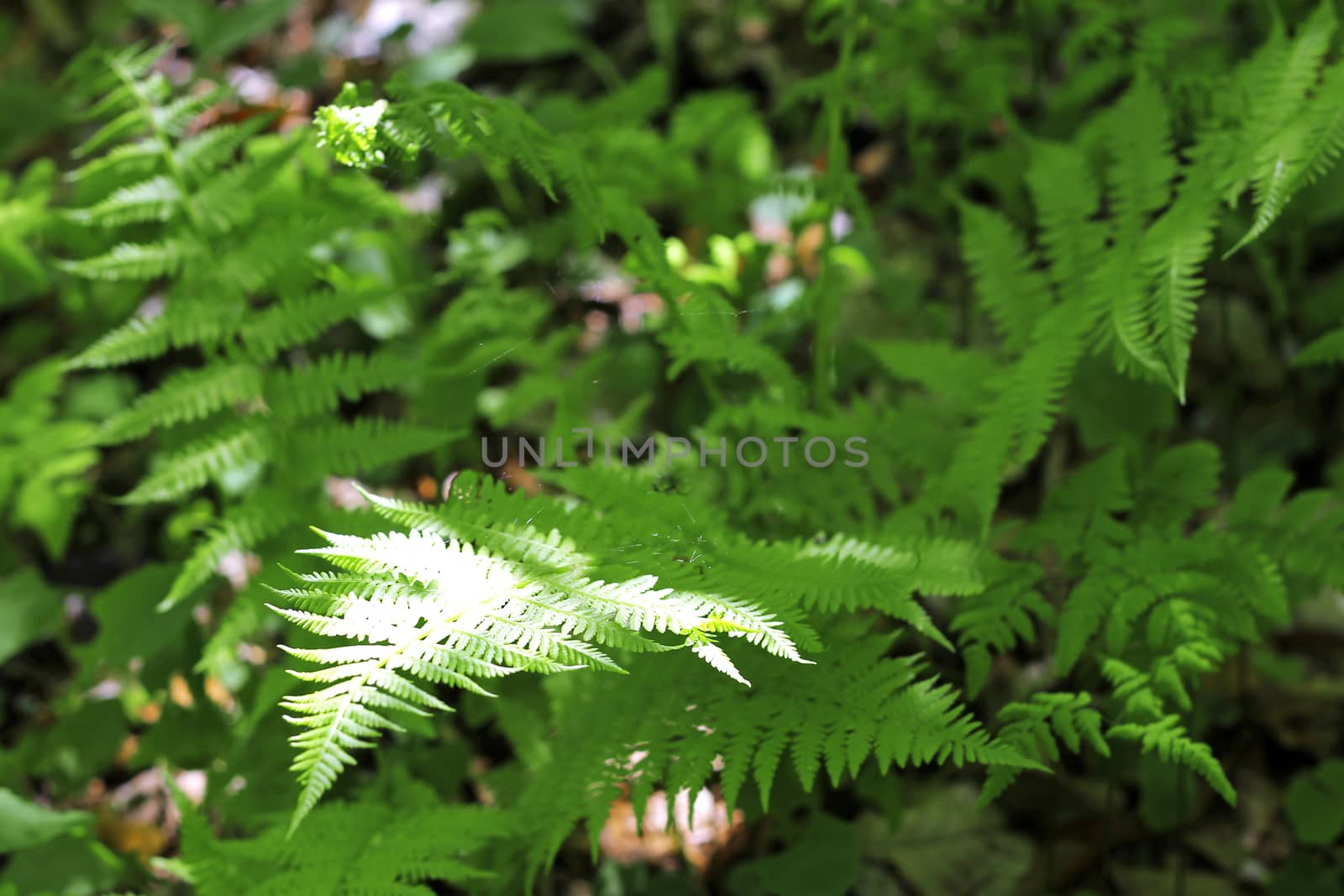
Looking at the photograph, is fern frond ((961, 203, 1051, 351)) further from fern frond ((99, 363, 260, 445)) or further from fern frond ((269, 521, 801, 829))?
fern frond ((99, 363, 260, 445))

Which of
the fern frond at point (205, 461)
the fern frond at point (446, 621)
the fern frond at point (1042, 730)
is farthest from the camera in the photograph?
the fern frond at point (205, 461)

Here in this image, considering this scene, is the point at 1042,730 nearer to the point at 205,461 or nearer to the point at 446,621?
the point at 446,621

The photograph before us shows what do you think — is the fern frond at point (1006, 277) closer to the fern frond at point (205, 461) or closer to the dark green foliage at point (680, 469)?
the dark green foliage at point (680, 469)

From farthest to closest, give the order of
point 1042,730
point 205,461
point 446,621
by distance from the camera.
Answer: point 205,461 → point 1042,730 → point 446,621

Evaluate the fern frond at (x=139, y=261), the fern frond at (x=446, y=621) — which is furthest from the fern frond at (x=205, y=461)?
the fern frond at (x=446, y=621)

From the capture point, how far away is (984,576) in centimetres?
151

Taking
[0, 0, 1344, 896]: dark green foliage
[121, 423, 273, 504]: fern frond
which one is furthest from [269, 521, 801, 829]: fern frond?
[121, 423, 273, 504]: fern frond

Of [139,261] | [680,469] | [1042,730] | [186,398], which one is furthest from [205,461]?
[1042,730]

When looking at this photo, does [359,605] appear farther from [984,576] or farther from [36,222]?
[36,222]

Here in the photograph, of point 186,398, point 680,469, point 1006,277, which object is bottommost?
point 680,469

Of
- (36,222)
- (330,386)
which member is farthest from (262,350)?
(36,222)

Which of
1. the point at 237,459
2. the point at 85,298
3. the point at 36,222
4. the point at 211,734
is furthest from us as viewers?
the point at 85,298

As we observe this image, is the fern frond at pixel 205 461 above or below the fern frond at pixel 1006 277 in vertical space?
below

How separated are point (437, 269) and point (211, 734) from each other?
54.7 inches
